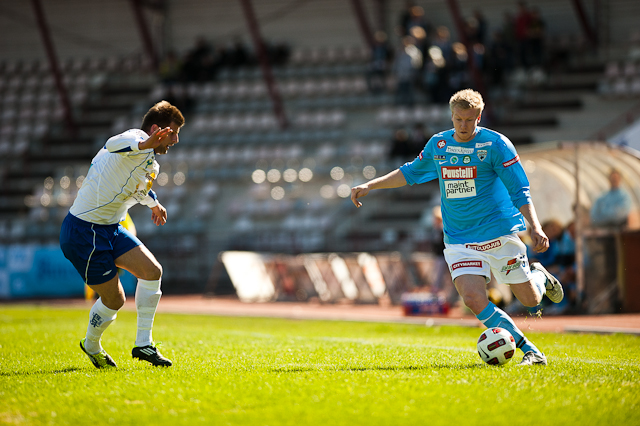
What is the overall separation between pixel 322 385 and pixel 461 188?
2184mm

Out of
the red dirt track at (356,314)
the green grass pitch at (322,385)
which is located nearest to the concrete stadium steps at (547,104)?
the red dirt track at (356,314)

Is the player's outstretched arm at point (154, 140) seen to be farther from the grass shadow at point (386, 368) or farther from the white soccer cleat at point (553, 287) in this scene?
the white soccer cleat at point (553, 287)

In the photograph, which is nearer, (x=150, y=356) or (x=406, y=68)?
(x=150, y=356)

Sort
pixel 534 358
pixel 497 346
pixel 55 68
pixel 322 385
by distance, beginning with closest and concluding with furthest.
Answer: pixel 322 385
pixel 497 346
pixel 534 358
pixel 55 68

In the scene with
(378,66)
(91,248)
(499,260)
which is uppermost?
(378,66)

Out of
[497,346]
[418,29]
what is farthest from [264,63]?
[497,346]

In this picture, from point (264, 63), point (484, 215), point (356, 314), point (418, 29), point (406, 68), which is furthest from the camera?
point (264, 63)

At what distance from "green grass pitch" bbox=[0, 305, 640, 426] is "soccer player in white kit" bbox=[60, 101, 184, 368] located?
0.33 metres

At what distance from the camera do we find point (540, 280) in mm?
6457

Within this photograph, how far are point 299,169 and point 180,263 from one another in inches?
204

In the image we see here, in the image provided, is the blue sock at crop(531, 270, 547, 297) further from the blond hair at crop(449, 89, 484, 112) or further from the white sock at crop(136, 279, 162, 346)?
the white sock at crop(136, 279, 162, 346)

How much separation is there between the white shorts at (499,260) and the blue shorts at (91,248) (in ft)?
9.68

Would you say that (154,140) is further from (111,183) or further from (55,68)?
(55,68)

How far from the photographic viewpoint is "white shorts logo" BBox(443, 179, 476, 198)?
21.1 feet
